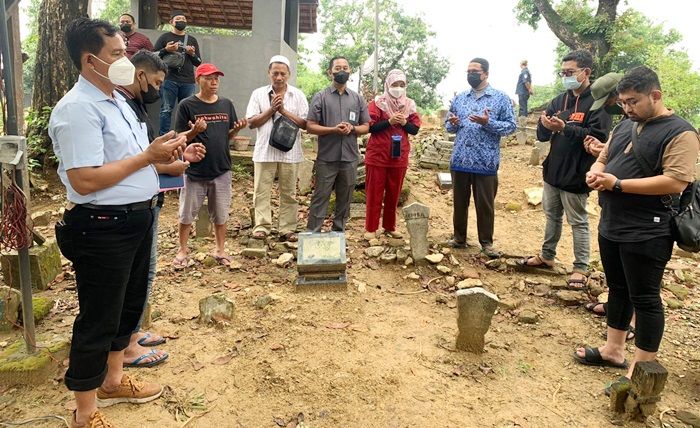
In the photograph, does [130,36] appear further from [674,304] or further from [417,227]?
[674,304]

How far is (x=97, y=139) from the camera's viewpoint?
79.9 inches

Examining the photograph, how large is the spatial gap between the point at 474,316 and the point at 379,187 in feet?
7.61

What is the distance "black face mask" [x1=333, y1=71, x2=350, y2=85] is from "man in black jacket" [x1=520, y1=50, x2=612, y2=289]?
206 centimetres

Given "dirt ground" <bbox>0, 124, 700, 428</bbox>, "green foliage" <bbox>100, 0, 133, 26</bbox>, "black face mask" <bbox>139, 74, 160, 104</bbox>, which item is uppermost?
"green foliage" <bbox>100, 0, 133, 26</bbox>

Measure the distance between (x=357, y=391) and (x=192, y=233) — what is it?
145 inches

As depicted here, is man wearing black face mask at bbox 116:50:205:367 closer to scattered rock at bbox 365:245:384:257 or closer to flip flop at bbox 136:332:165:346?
flip flop at bbox 136:332:165:346

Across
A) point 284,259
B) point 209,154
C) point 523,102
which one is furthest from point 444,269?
point 523,102

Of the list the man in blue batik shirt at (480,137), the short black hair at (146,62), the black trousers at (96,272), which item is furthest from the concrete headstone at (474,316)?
the short black hair at (146,62)

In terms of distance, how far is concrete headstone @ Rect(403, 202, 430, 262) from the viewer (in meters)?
4.83

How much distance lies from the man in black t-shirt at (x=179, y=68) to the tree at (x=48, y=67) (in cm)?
211

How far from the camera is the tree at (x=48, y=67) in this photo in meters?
7.26

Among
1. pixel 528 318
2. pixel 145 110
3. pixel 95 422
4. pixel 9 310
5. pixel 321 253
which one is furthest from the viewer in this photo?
pixel 321 253

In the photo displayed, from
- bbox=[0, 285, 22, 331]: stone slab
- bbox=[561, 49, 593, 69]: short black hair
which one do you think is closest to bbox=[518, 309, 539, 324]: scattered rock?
bbox=[561, 49, 593, 69]: short black hair

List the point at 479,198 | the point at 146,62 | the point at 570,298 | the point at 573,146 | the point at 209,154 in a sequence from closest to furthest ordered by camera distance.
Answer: the point at 146,62, the point at 570,298, the point at 573,146, the point at 209,154, the point at 479,198
